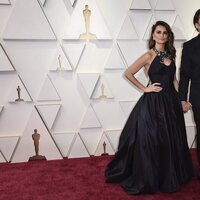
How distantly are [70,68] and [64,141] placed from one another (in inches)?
32.0

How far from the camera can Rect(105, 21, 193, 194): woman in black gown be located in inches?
97.2

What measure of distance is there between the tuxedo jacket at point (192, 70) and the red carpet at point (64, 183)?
2.47 ft

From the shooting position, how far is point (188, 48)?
2.66 meters

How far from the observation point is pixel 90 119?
3.48 m

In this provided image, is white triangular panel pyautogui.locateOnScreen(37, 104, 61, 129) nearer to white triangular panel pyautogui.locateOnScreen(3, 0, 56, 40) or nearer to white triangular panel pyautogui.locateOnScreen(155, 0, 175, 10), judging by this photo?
white triangular panel pyautogui.locateOnScreen(3, 0, 56, 40)

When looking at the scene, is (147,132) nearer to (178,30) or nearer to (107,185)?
(107,185)

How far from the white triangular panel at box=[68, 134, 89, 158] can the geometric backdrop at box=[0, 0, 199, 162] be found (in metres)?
0.01

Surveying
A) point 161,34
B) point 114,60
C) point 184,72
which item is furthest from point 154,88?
point 114,60

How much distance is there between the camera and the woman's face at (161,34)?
2635mm

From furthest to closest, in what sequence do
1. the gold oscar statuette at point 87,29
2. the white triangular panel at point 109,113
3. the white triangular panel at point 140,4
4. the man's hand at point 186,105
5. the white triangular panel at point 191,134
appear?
the white triangular panel at point 191,134
the white triangular panel at point 109,113
the white triangular panel at point 140,4
the gold oscar statuette at point 87,29
the man's hand at point 186,105

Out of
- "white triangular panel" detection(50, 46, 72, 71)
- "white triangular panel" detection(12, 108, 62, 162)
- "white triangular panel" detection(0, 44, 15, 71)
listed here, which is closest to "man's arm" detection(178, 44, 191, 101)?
"white triangular panel" detection(50, 46, 72, 71)

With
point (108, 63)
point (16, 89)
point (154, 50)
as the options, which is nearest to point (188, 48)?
point (154, 50)

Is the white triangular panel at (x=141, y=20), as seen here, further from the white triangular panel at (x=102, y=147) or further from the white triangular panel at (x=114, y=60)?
the white triangular panel at (x=102, y=147)

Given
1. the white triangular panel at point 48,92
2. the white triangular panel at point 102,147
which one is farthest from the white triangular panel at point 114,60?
the white triangular panel at point 102,147
